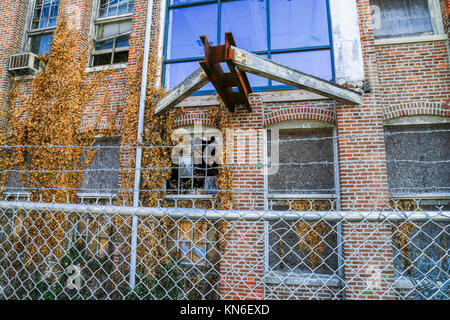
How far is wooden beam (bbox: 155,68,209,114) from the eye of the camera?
470 cm

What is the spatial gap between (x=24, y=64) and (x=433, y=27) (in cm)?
1042

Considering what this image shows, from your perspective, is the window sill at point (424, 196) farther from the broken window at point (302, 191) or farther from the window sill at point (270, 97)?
the window sill at point (270, 97)

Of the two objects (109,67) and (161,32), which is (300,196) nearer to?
(161,32)

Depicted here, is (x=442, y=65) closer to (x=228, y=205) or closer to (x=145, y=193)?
(x=228, y=205)

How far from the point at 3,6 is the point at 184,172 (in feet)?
26.1

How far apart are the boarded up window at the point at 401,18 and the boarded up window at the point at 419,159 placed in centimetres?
238

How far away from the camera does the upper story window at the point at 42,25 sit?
817 cm

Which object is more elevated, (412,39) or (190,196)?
(412,39)

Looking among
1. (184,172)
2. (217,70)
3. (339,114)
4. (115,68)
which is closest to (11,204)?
→ (217,70)

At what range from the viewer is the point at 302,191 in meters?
5.67

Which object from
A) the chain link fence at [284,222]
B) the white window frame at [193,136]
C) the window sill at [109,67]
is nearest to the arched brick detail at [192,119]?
the white window frame at [193,136]

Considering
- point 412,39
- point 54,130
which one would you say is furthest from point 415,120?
point 54,130

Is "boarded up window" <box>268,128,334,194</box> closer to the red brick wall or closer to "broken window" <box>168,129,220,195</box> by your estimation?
"broken window" <box>168,129,220,195</box>

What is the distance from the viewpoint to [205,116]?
6.13 meters
